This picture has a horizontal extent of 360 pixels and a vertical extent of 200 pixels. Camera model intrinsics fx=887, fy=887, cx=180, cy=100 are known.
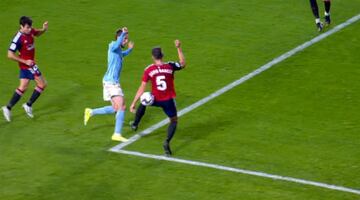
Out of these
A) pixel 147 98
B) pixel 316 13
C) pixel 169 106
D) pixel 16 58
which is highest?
pixel 16 58

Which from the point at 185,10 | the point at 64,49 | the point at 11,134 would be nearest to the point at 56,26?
the point at 64,49

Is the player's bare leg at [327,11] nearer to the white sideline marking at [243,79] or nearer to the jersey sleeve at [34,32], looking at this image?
the white sideline marking at [243,79]

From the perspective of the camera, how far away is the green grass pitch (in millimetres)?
17062

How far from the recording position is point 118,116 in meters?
19.0

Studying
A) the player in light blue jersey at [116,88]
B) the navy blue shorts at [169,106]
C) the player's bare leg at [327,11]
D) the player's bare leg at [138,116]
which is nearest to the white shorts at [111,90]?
the player in light blue jersey at [116,88]

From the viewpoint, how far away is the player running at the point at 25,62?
792 inches

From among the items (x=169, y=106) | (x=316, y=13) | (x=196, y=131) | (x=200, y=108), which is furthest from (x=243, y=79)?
(x=169, y=106)

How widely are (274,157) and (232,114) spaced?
2904 millimetres

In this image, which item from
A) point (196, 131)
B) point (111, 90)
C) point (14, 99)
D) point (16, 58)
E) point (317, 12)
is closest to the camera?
point (111, 90)

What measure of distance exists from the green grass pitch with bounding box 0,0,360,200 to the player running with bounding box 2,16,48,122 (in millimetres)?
378

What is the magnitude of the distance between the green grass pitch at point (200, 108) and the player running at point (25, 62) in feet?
1.24

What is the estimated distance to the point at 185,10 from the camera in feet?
96.9

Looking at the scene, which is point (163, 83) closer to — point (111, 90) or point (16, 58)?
point (111, 90)

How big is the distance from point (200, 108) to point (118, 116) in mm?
3041
